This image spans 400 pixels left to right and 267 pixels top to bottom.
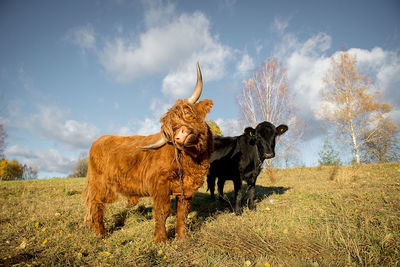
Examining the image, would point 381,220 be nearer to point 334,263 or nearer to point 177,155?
point 334,263

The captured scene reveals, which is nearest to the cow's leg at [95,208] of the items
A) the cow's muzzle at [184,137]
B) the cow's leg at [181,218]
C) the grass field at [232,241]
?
the grass field at [232,241]

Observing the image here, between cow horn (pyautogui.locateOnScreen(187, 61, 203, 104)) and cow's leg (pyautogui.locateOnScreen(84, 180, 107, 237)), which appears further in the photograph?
cow's leg (pyautogui.locateOnScreen(84, 180, 107, 237))

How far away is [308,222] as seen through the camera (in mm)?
3582

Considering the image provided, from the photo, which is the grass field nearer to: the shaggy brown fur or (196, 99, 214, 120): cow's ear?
the shaggy brown fur

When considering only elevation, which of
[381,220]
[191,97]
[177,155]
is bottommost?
[381,220]

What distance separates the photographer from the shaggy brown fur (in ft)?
10.5

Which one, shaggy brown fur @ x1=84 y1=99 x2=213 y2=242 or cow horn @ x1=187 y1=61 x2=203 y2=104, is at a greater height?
cow horn @ x1=187 y1=61 x2=203 y2=104

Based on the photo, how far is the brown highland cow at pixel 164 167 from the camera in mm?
3215

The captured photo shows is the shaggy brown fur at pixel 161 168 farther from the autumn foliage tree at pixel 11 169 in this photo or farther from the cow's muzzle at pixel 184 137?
the autumn foliage tree at pixel 11 169

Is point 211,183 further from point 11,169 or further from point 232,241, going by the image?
point 11,169

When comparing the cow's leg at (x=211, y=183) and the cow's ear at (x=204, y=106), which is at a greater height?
the cow's ear at (x=204, y=106)

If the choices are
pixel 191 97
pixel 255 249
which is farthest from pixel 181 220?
pixel 191 97

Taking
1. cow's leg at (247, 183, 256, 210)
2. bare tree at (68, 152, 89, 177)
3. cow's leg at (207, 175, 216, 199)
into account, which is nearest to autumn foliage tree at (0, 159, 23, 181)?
bare tree at (68, 152, 89, 177)

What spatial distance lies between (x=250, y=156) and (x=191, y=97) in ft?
10.9
